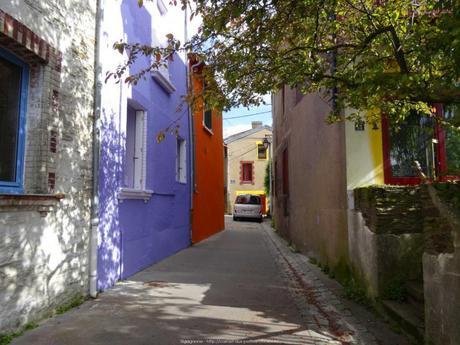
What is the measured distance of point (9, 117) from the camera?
190 inches

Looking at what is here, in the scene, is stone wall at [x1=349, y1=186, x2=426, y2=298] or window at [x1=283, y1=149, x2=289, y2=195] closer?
stone wall at [x1=349, y1=186, x2=426, y2=298]

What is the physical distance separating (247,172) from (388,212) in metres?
35.0

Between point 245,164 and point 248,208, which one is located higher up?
point 245,164

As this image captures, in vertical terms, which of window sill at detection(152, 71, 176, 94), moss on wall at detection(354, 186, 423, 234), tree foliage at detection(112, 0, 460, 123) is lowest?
moss on wall at detection(354, 186, 423, 234)

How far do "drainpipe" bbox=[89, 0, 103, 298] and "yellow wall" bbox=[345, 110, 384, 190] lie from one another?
374 centimetres

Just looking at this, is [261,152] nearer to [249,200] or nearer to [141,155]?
[249,200]

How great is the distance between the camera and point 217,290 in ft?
23.0

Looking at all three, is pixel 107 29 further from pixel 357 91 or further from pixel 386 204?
pixel 386 204

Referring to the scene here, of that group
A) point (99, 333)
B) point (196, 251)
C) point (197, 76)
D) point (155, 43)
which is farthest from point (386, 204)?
point (196, 251)

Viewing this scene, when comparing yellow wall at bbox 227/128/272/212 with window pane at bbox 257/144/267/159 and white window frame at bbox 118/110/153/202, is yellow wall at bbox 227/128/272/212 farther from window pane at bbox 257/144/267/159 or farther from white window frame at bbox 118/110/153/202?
white window frame at bbox 118/110/153/202

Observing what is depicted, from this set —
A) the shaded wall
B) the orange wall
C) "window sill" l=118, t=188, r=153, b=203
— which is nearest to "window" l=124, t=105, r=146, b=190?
"window sill" l=118, t=188, r=153, b=203

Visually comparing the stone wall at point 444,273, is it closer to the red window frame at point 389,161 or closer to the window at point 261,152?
the red window frame at point 389,161

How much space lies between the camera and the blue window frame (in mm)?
4719

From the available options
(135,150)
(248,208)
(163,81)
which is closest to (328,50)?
(135,150)
